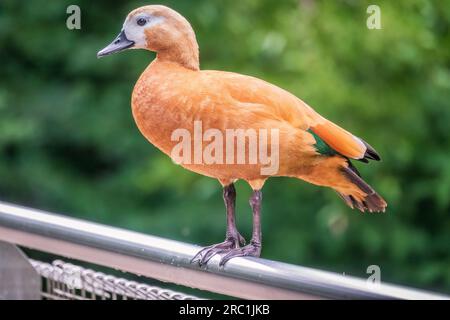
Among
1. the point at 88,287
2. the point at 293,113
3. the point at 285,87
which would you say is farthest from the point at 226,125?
the point at 285,87

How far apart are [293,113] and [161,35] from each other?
0.17m

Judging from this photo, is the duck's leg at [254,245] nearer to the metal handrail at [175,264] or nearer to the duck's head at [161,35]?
the metal handrail at [175,264]

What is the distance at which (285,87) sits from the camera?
98.3 inches

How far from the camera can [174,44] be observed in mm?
1028

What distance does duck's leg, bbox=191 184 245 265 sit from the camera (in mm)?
1001

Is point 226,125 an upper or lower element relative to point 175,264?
upper

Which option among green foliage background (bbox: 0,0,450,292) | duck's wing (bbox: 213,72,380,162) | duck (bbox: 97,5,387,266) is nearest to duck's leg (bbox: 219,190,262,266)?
duck (bbox: 97,5,387,266)

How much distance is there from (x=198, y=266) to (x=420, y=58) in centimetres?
A: 158

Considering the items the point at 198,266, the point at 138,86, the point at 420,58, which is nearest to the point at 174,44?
the point at 138,86

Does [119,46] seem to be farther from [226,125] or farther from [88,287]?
[88,287]

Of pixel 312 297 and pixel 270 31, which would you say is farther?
pixel 270 31

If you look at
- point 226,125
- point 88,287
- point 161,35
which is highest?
point 161,35

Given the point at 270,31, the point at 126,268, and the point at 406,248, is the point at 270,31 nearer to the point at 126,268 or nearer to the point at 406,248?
the point at 406,248

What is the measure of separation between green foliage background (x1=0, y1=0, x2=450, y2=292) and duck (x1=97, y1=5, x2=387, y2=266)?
4.47 ft
